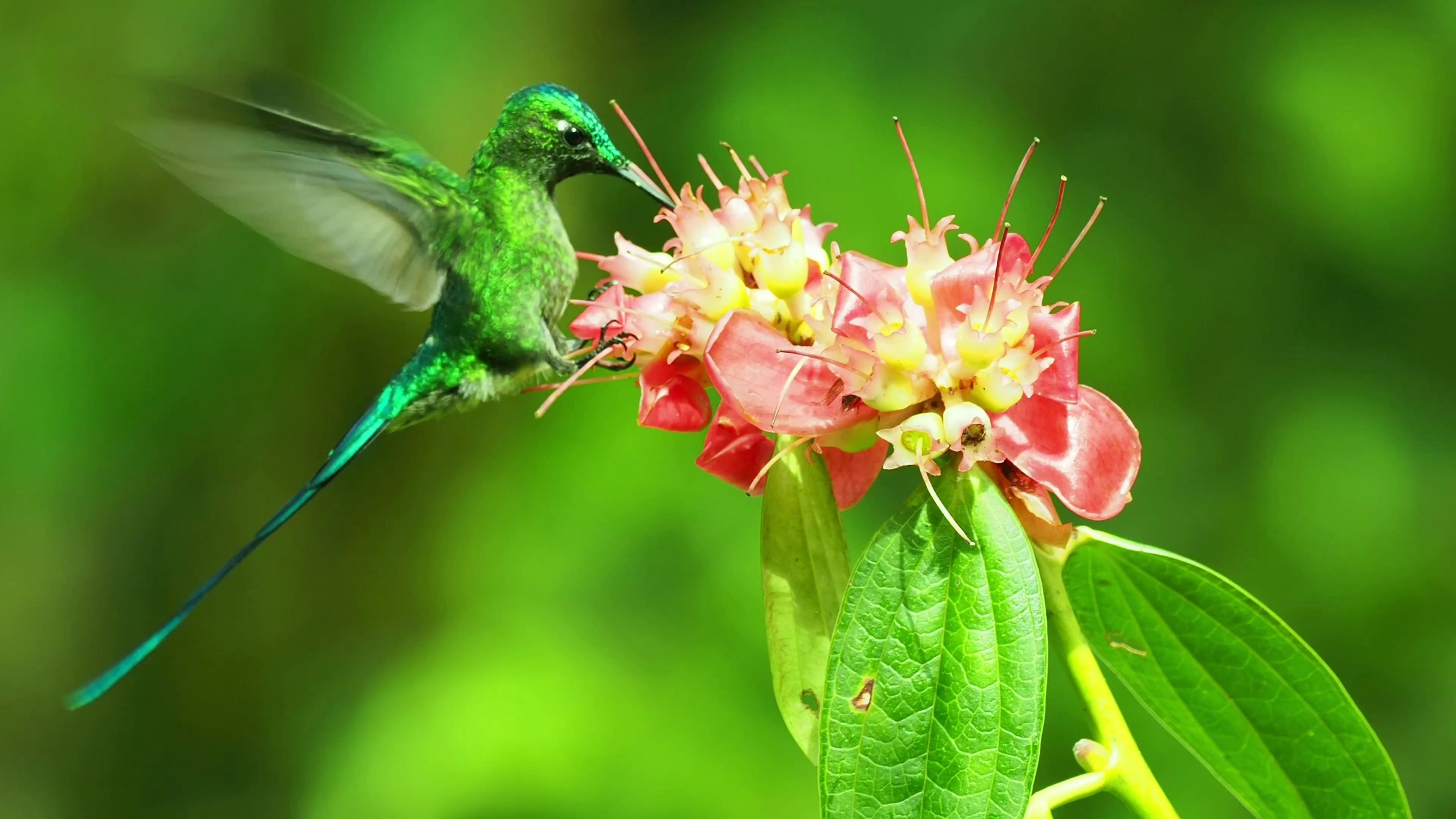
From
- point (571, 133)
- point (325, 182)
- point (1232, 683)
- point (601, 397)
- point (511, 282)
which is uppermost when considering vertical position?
point (571, 133)

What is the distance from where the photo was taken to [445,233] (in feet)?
5.80

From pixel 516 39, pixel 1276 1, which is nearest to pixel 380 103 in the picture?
pixel 516 39

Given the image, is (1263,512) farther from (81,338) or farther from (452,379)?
(81,338)

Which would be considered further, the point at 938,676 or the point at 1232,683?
the point at 1232,683

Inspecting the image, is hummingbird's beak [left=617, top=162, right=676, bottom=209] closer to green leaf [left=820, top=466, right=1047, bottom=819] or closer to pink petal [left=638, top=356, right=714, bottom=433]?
pink petal [left=638, top=356, right=714, bottom=433]

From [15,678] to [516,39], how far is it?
9.32 ft

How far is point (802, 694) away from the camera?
1.15 m

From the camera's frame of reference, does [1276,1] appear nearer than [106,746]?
Yes

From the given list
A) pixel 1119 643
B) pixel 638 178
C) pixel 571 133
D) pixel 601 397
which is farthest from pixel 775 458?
pixel 601 397

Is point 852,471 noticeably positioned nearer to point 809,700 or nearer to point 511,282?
point 809,700

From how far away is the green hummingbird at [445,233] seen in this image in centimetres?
160

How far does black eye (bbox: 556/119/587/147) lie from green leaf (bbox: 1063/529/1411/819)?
3.13ft

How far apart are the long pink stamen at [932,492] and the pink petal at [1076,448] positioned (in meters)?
0.08

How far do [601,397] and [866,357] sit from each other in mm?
2570
